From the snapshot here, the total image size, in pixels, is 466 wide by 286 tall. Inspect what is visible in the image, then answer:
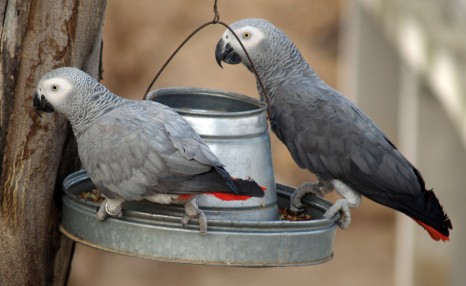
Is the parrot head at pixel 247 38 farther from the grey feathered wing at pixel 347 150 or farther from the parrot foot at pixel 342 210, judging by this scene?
the parrot foot at pixel 342 210

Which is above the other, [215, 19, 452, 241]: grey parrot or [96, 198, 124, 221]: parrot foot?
[215, 19, 452, 241]: grey parrot

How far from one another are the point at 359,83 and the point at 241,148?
20.4 ft

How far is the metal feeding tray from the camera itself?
251 centimetres

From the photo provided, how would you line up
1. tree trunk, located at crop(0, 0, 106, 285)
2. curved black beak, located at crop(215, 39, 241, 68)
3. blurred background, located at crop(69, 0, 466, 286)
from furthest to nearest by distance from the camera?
blurred background, located at crop(69, 0, 466, 286)
curved black beak, located at crop(215, 39, 241, 68)
tree trunk, located at crop(0, 0, 106, 285)

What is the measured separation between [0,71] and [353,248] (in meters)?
6.02

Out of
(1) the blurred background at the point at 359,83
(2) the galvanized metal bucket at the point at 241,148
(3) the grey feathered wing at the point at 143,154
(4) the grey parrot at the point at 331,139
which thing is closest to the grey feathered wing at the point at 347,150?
(4) the grey parrot at the point at 331,139

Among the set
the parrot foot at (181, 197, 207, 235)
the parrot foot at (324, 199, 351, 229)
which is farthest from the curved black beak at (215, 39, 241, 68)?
the parrot foot at (181, 197, 207, 235)

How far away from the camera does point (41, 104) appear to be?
8.85 feet

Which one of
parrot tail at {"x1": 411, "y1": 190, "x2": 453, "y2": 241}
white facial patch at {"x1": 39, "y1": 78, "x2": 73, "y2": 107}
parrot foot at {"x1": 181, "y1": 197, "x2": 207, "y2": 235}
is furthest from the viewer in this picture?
parrot tail at {"x1": 411, "y1": 190, "x2": 453, "y2": 241}

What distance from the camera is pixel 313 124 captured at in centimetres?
317

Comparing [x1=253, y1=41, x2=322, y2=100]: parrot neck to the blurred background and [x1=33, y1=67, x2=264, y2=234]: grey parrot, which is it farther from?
the blurred background

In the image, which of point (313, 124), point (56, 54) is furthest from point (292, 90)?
point (56, 54)

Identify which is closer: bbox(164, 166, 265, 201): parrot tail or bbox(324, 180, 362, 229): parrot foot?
bbox(164, 166, 265, 201): parrot tail

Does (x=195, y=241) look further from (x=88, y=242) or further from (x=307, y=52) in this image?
(x=307, y=52)
